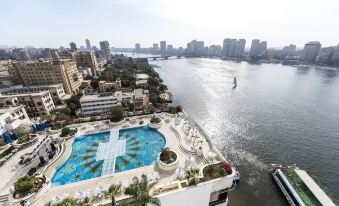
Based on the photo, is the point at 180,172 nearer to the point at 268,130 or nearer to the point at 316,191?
the point at 316,191

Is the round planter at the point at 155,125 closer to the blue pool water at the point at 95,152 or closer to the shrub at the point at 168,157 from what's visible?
the blue pool water at the point at 95,152

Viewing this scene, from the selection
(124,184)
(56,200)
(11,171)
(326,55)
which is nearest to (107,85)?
(11,171)

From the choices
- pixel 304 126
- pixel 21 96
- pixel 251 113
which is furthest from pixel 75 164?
pixel 304 126

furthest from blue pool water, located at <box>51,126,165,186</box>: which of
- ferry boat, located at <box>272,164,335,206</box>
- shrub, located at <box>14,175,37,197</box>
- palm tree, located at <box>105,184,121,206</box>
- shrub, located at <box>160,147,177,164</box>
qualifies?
ferry boat, located at <box>272,164,335,206</box>

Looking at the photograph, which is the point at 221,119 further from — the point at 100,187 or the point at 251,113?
the point at 100,187

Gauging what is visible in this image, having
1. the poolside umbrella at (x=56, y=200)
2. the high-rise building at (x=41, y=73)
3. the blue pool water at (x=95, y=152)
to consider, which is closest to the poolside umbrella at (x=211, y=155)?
the blue pool water at (x=95, y=152)

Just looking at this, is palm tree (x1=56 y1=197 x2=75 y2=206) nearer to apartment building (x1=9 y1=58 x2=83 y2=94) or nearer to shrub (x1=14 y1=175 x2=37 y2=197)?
shrub (x1=14 y1=175 x2=37 y2=197)
